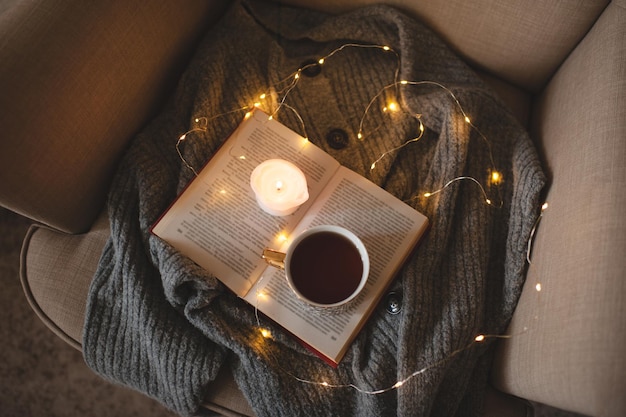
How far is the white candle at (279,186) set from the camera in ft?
2.60

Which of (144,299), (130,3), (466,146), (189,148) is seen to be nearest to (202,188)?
(189,148)

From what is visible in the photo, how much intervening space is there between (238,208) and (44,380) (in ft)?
2.63

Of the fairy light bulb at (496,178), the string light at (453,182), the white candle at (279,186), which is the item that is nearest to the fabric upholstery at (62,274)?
the white candle at (279,186)

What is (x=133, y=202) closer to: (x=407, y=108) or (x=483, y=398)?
(x=407, y=108)

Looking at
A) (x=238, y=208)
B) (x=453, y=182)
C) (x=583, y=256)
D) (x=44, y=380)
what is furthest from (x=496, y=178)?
(x=44, y=380)

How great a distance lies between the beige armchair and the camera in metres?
0.65

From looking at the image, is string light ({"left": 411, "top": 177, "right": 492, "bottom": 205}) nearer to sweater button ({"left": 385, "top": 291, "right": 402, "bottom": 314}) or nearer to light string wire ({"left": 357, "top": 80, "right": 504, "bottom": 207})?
light string wire ({"left": 357, "top": 80, "right": 504, "bottom": 207})

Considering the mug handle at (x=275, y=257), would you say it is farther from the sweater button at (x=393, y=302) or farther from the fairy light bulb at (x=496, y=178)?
the fairy light bulb at (x=496, y=178)

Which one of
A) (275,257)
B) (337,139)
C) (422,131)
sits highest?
(422,131)

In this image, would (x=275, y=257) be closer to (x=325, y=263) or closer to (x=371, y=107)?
(x=325, y=263)

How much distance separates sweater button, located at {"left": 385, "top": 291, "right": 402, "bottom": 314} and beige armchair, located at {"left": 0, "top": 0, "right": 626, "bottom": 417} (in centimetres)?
18

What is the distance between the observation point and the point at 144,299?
0.77m

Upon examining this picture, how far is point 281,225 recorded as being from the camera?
0.82m

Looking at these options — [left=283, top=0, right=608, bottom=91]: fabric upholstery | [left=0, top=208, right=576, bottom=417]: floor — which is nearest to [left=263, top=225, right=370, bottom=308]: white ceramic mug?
[left=283, top=0, right=608, bottom=91]: fabric upholstery
